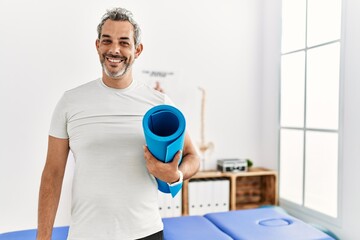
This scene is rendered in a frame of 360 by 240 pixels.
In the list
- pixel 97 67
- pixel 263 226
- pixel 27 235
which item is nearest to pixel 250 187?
pixel 263 226

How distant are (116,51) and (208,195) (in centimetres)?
207

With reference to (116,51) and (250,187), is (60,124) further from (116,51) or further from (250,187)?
(250,187)

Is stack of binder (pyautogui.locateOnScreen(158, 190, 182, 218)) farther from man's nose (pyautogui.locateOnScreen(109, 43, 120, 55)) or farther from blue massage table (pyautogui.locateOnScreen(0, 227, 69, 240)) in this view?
man's nose (pyautogui.locateOnScreen(109, 43, 120, 55))

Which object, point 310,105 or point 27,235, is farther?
point 310,105

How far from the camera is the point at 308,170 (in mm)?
2811

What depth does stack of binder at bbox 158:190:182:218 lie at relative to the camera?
111 inches

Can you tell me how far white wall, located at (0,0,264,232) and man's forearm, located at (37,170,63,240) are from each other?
1.65m

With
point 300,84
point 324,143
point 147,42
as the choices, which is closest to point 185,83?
point 147,42

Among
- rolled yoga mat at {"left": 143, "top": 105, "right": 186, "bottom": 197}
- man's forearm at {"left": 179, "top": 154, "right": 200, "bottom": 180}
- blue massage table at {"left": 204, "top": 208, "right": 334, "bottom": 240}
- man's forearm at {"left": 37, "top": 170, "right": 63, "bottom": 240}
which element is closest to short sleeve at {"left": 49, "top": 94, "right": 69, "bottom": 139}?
man's forearm at {"left": 37, "top": 170, "right": 63, "bottom": 240}

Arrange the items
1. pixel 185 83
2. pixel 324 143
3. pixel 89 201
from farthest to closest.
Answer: pixel 185 83 → pixel 324 143 → pixel 89 201

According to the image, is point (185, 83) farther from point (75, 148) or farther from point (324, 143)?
point (75, 148)

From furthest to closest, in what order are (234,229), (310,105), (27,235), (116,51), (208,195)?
(208,195)
(310,105)
(234,229)
(27,235)
(116,51)

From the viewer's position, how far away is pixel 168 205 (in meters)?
2.85

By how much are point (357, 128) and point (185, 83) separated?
144 cm
